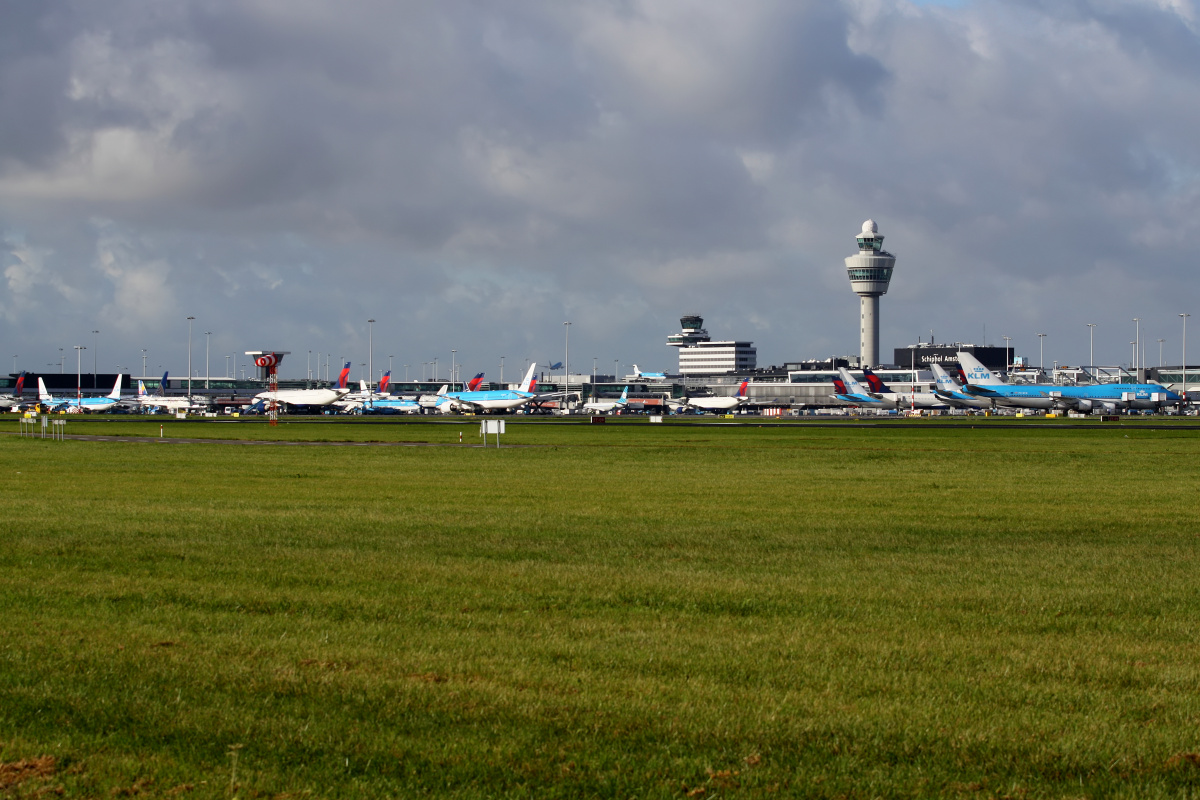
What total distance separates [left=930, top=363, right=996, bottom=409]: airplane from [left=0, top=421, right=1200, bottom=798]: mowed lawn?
14543 centimetres

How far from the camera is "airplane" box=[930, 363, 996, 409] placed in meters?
166

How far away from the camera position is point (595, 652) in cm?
1107

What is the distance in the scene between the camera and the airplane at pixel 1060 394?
162 meters

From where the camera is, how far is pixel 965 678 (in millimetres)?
10242

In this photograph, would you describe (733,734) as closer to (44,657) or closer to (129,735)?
(129,735)

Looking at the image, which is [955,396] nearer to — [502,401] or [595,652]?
[502,401]

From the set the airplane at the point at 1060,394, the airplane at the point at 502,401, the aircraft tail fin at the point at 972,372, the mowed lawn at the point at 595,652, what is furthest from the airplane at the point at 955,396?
the mowed lawn at the point at 595,652

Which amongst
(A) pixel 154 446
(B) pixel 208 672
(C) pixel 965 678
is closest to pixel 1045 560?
(C) pixel 965 678

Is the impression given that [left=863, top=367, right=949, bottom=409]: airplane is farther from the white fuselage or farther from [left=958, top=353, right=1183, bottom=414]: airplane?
the white fuselage

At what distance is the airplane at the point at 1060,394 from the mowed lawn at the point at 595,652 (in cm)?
14319

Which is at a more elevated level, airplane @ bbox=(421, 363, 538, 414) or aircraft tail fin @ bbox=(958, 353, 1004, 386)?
aircraft tail fin @ bbox=(958, 353, 1004, 386)

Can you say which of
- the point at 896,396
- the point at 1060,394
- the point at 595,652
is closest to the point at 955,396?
the point at 1060,394

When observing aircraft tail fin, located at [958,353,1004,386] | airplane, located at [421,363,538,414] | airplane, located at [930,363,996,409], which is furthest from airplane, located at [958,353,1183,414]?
airplane, located at [421,363,538,414]

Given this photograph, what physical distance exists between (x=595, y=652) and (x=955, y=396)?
167 metres
